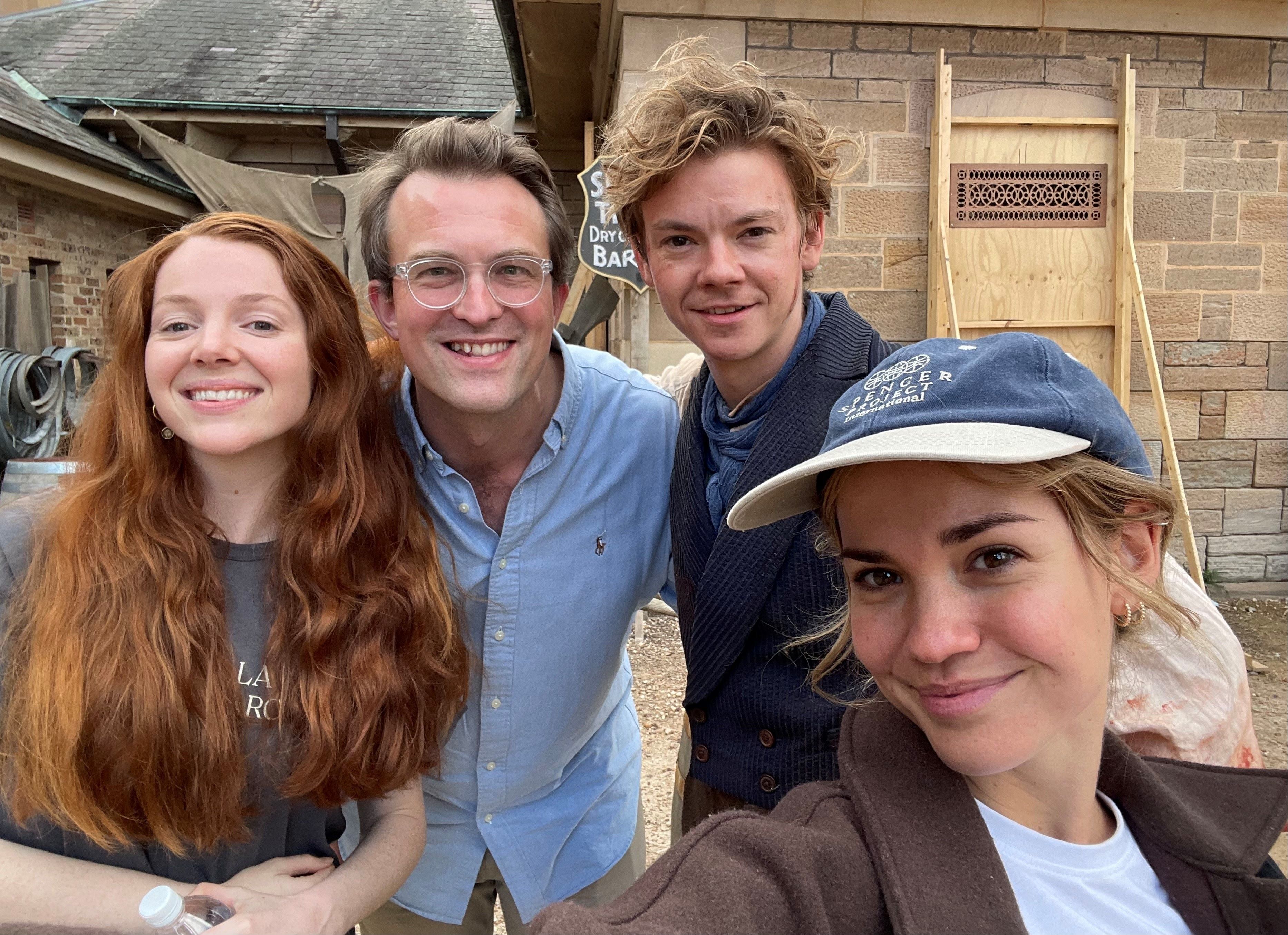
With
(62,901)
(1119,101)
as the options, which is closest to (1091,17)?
(1119,101)

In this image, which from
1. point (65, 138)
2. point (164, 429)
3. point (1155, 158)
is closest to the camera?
point (164, 429)

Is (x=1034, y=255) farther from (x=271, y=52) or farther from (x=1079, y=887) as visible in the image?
(x=271, y=52)

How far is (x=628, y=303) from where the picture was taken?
5.16 meters

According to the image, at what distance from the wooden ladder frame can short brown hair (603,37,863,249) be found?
3178 millimetres

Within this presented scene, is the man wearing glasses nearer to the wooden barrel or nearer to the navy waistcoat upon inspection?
the navy waistcoat

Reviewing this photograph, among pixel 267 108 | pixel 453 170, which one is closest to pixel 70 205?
pixel 267 108

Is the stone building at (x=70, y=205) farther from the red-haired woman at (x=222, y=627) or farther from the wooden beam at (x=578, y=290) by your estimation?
the red-haired woman at (x=222, y=627)

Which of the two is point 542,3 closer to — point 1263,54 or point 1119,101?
point 1119,101

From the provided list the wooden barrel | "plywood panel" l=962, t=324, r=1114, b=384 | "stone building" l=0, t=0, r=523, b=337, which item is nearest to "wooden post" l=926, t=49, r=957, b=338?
"plywood panel" l=962, t=324, r=1114, b=384

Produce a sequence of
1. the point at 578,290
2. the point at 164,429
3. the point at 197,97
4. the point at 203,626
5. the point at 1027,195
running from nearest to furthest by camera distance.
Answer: the point at 203,626 < the point at 164,429 < the point at 1027,195 < the point at 578,290 < the point at 197,97

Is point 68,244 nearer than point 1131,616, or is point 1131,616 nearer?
point 1131,616

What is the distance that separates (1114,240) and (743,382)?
431cm

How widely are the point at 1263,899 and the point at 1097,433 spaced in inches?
23.6

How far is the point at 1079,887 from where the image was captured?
3.30ft
